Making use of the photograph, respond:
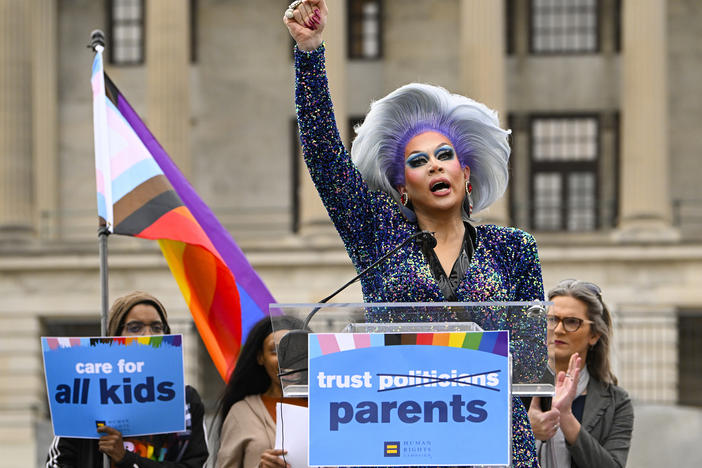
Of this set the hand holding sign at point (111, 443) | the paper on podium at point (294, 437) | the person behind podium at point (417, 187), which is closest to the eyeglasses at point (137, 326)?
the hand holding sign at point (111, 443)

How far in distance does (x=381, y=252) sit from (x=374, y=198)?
198 mm

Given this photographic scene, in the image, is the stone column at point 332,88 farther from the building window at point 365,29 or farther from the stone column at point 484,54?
the stone column at point 484,54

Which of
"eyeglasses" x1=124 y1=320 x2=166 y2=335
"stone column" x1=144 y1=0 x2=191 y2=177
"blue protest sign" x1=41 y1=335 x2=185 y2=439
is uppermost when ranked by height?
"stone column" x1=144 y1=0 x2=191 y2=177

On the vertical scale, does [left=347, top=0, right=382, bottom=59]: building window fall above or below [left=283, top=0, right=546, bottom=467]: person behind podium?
above

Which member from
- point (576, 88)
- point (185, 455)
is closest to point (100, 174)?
point (185, 455)

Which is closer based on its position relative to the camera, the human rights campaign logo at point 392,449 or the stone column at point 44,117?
the human rights campaign logo at point 392,449

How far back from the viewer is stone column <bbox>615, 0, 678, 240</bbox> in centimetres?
3259

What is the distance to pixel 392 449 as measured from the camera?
13.8 ft

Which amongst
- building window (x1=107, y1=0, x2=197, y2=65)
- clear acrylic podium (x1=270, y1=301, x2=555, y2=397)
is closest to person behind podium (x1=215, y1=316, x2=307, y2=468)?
clear acrylic podium (x1=270, y1=301, x2=555, y2=397)

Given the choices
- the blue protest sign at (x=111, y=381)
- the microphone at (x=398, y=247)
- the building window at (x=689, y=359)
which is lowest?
the building window at (x=689, y=359)

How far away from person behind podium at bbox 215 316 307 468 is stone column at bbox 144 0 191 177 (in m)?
25.2

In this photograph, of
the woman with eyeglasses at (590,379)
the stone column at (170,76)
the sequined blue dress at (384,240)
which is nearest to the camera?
the sequined blue dress at (384,240)

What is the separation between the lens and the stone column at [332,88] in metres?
32.9

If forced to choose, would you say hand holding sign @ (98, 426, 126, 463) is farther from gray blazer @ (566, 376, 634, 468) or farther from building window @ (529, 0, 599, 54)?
building window @ (529, 0, 599, 54)
